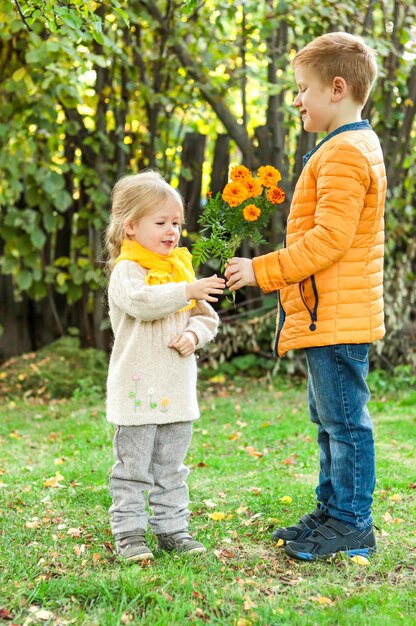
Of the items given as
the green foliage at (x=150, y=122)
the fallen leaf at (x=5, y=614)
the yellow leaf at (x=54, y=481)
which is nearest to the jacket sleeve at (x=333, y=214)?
the fallen leaf at (x=5, y=614)

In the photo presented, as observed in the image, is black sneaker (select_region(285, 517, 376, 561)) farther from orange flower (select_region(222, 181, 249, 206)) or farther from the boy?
orange flower (select_region(222, 181, 249, 206))

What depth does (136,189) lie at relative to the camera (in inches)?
116

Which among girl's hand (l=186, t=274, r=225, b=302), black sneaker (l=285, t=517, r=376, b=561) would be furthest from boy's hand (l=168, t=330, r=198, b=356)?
black sneaker (l=285, t=517, r=376, b=561)

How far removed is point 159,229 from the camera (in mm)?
Result: 2920

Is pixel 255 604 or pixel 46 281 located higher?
pixel 46 281

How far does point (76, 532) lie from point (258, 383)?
11.9 feet

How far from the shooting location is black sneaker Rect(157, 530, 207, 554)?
9.77 ft

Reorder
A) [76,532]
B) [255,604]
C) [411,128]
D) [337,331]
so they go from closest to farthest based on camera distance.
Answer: [255,604]
[337,331]
[76,532]
[411,128]

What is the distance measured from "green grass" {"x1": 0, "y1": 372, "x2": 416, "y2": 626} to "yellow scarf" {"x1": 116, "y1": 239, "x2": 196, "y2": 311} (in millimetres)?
938

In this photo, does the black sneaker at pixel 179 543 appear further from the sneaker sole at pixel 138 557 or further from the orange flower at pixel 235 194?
the orange flower at pixel 235 194

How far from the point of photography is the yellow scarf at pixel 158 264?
2.88 m

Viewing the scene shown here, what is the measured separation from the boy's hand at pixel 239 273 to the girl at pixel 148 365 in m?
0.15

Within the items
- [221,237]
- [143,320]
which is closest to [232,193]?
[221,237]

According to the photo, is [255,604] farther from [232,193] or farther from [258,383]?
[258,383]
